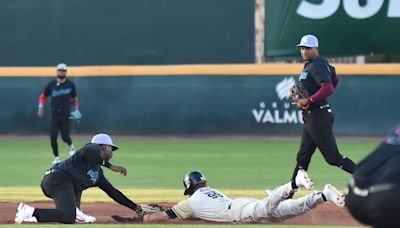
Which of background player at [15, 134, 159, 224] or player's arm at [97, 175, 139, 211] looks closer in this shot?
background player at [15, 134, 159, 224]

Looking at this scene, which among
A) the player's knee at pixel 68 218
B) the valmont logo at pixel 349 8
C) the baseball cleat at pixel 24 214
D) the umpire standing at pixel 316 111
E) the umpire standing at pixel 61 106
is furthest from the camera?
the valmont logo at pixel 349 8

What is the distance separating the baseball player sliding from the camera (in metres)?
9.17

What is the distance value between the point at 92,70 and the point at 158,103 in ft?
5.84

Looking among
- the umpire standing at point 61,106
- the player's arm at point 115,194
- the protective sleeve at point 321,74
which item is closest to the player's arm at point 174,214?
the player's arm at point 115,194

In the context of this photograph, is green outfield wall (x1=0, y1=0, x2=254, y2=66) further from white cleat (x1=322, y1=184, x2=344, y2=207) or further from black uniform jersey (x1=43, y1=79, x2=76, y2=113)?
white cleat (x1=322, y1=184, x2=344, y2=207)

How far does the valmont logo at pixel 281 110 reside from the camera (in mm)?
21047

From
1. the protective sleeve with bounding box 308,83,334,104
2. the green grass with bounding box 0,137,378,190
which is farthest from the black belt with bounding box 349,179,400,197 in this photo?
the green grass with bounding box 0,137,378,190

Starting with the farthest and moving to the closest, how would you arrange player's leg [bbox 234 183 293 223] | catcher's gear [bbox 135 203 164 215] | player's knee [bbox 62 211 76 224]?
catcher's gear [bbox 135 203 164 215] → player's knee [bbox 62 211 76 224] → player's leg [bbox 234 183 293 223]

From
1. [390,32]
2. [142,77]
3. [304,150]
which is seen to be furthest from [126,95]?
[304,150]

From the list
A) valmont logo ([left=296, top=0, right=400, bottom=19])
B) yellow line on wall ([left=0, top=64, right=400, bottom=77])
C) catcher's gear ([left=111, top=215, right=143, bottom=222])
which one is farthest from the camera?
valmont logo ([left=296, top=0, right=400, bottom=19])

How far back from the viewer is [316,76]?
33.1ft

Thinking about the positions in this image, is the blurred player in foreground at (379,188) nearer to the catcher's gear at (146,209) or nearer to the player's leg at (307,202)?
the player's leg at (307,202)

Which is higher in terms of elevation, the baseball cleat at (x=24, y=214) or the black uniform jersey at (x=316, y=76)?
the black uniform jersey at (x=316, y=76)

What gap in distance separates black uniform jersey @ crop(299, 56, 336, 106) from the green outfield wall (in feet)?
39.1
